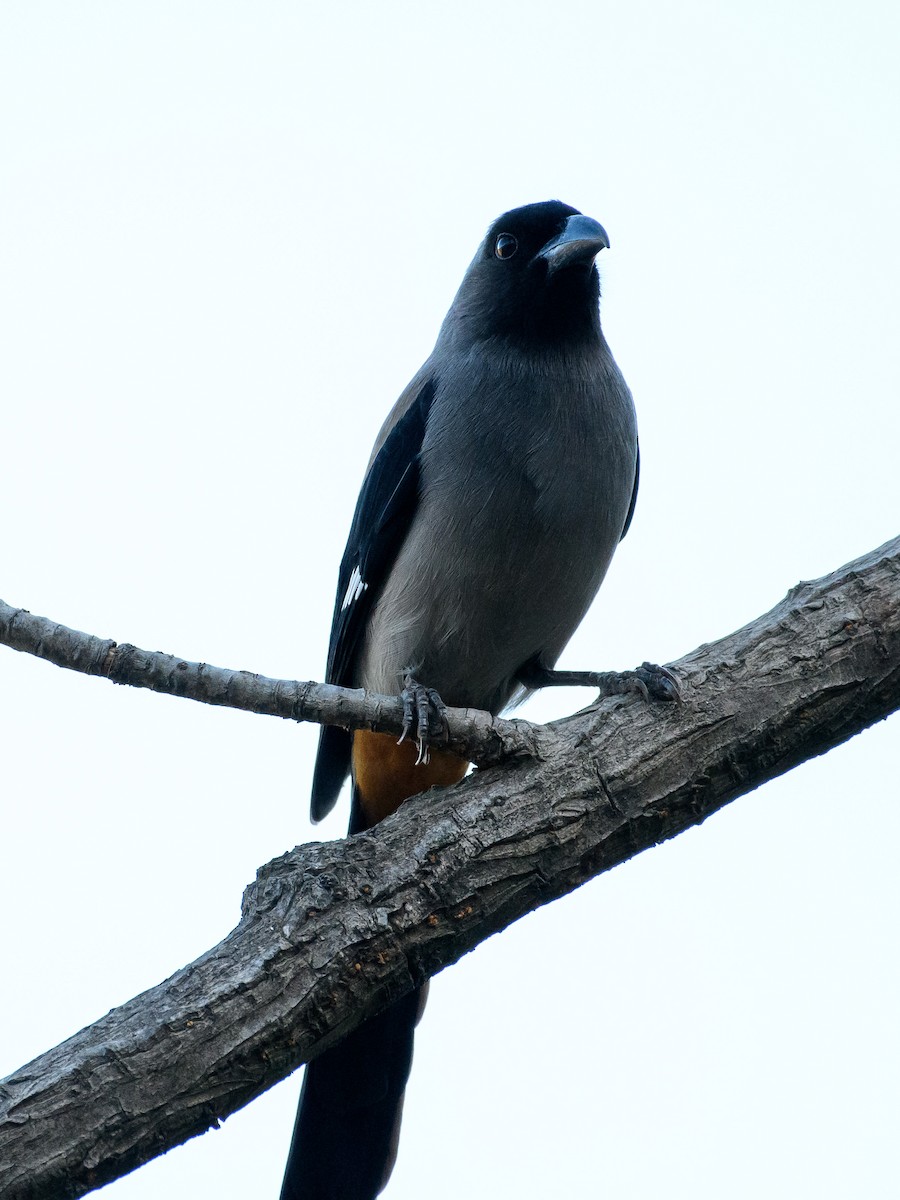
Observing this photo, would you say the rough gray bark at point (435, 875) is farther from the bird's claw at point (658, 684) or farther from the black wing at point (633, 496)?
the black wing at point (633, 496)

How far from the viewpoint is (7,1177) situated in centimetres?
280

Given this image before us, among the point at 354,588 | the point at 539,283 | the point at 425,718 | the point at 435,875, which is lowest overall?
the point at 435,875

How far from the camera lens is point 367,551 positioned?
16.0 ft

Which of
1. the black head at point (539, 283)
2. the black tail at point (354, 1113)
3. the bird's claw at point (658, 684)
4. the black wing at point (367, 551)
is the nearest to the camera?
the bird's claw at point (658, 684)

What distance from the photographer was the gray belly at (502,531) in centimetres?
443

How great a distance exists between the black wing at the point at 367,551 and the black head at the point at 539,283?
0.45m

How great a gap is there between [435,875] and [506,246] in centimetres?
297

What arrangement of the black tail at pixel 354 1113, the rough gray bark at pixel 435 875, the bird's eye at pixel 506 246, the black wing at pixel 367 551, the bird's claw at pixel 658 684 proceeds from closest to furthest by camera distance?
the rough gray bark at pixel 435 875
the bird's claw at pixel 658 684
the black tail at pixel 354 1113
the black wing at pixel 367 551
the bird's eye at pixel 506 246

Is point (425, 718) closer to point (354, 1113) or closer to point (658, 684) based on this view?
point (658, 684)

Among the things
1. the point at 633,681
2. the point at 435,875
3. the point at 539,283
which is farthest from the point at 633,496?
the point at 435,875

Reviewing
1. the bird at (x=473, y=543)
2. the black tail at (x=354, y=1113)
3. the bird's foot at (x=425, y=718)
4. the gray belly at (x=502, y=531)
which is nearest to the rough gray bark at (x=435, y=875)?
the bird's foot at (x=425, y=718)

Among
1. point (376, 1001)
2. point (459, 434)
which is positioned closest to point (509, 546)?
point (459, 434)

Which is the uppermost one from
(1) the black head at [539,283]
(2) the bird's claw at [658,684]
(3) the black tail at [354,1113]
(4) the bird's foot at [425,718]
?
(1) the black head at [539,283]

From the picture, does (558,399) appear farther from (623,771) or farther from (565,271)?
(623,771)
